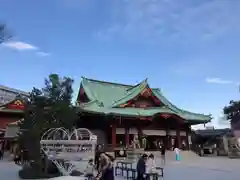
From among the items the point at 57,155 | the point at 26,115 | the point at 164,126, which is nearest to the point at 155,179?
the point at 57,155

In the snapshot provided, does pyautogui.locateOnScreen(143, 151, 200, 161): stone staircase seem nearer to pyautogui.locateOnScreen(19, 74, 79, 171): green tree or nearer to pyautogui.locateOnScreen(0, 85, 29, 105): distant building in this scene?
pyautogui.locateOnScreen(19, 74, 79, 171): green tree

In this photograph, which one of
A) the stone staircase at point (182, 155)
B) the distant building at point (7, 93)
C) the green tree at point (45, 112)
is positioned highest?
the distant building at point (7, 93)

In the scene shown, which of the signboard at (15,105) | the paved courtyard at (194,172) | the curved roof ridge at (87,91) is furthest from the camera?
the signboard at (15,105)

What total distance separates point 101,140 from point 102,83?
35.1ft

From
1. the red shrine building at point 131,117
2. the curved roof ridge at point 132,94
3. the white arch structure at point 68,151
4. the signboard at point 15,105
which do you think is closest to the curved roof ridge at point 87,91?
the red shrine building at point 131,117

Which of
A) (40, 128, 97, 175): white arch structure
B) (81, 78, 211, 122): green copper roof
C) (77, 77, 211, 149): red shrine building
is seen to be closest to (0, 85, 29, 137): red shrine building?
(77, 77, 211, 149): red shrine building

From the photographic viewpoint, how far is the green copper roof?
29.2 metres

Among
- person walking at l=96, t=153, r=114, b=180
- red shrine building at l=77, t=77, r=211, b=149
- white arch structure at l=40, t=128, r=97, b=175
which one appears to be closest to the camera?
person walking at l=96, t=153, r=114, b=180

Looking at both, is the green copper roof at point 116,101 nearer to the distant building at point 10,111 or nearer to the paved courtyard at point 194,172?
the distant building at point 10,111

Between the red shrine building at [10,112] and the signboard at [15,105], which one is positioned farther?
the signboard at [15,105]

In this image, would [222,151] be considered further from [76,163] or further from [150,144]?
[76,163]

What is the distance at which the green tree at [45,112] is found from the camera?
14.2 meters

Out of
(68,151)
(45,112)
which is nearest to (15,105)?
(45,112)

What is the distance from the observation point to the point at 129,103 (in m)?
32.4
